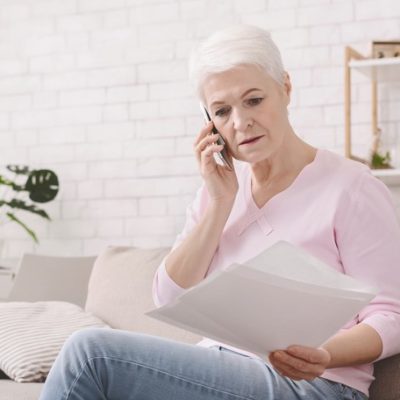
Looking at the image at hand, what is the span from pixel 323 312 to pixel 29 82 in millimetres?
2969

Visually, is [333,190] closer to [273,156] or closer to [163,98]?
[273,156]

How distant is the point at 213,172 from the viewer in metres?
2.04

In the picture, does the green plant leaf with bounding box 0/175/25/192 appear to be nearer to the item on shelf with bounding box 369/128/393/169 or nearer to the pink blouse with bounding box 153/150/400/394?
the item on shelf with bounding box 369/128/393/169

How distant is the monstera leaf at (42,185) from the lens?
386 cm

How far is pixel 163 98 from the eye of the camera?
384cm

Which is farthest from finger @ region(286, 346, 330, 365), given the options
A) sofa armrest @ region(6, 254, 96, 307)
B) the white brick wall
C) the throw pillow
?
the white brick wall

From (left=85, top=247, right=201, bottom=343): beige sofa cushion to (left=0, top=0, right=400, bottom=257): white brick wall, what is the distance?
0.89 meters

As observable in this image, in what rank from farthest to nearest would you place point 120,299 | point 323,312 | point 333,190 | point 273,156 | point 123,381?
point 120,299 → point 273,156 → point 333,190 → point 123,381 → point 323,312

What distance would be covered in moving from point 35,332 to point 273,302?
1400 mm

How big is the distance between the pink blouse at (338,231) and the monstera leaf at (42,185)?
194cm

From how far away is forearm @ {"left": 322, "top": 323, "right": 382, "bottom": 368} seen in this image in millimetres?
1635

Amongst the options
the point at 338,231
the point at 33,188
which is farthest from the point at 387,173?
the point at 33,188

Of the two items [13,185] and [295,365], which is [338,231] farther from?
[13,185]

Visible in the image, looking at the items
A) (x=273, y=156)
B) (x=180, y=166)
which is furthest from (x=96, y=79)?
(x=273, y=156)
